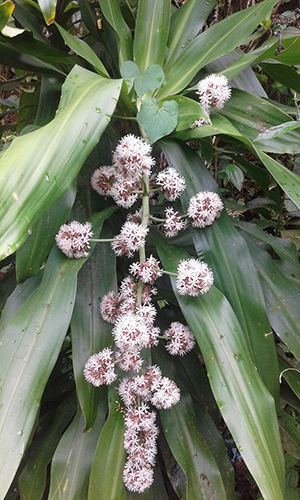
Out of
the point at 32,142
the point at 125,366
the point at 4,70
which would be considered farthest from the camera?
the point at 4,70

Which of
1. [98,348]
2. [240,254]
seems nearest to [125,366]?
[98,348]

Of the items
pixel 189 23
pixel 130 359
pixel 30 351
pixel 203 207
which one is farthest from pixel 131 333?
pixel 189 23

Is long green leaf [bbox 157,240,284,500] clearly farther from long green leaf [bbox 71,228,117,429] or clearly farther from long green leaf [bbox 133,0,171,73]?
long green leaf [bbox 133,0,171,73]

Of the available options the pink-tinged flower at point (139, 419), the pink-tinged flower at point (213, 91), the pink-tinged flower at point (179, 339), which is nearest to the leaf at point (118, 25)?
the pink-tinged flower at point (213, 91)

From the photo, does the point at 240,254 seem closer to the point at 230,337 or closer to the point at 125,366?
the point at 230,337

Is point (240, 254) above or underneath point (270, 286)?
above

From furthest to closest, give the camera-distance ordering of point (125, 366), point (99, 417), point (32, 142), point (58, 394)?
point (58, 394), point (99, 417), point (125, 366), point (32, 142)

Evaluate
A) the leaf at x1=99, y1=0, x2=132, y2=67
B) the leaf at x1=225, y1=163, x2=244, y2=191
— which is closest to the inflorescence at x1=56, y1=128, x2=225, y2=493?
the leaf at x1=99, y1=0, x2=132, y2=67

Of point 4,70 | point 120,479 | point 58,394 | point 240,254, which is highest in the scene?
point 4,70
